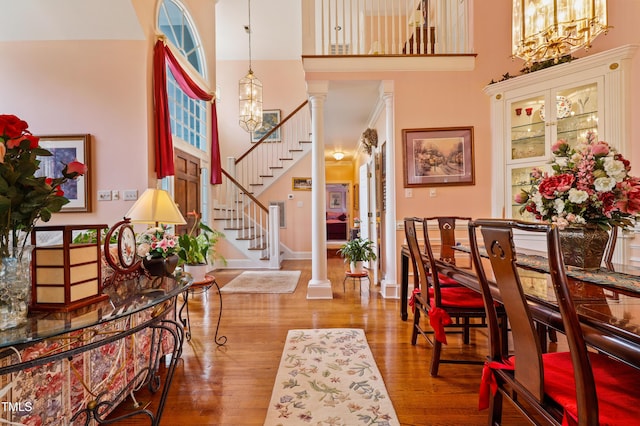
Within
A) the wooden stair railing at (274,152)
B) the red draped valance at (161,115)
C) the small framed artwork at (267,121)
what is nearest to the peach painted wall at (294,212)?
the wooden stair railing at (274,152)

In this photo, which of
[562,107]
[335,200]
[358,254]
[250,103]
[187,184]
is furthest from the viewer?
[335,200]

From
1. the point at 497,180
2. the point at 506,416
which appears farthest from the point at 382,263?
the point at 506,416

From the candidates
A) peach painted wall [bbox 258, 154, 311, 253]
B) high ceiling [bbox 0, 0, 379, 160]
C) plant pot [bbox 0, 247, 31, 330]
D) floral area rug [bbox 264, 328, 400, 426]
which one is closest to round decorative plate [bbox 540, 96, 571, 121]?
high ceiling [bbox 0, 0, 379, 160]

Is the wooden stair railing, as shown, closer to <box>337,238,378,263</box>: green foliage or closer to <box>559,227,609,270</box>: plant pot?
<box>337,238,378,263</box>: green foliage

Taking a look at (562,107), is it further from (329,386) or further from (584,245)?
(329,386)

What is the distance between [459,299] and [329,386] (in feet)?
3.29

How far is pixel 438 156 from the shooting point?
371 cm

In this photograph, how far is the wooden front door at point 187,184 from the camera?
15.3 ft

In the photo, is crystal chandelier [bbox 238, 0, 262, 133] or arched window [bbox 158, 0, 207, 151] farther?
crystal chandelier [bbox 238, 0, 262, 133]

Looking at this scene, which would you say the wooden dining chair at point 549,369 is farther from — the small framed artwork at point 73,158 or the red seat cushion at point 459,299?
the small framed artwork at point 73,158

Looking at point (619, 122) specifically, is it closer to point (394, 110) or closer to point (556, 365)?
point (394, 110)

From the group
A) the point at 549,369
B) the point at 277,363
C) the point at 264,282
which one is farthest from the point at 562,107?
the point at 264,282

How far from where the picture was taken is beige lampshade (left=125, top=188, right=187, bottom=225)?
205 centimetres

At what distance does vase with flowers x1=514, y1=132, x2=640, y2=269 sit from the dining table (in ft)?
0.50
